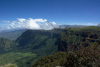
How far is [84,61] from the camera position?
18.2 ft

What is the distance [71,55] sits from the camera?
6.71 meters

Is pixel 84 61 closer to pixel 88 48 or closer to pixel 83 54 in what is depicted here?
pixel 83 54

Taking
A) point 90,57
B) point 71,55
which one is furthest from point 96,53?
point 71,55

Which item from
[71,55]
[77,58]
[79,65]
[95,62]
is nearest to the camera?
[95,62]

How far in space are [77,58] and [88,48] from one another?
97 centimetres

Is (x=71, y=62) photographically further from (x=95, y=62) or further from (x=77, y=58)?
(x=95, y=62)

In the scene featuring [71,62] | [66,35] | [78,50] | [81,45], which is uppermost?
[66,35]

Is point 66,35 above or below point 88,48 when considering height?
above

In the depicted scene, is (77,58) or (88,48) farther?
(77,58)

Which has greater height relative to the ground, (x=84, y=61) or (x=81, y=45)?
(x=81, y=45)

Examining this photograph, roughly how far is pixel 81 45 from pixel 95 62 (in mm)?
1185

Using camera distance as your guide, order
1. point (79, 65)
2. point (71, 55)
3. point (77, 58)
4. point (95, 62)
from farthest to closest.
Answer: point (71, 55)
point (77, 58)
point (79, 65)
point (95, 62)

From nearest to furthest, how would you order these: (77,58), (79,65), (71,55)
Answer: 1. (79,65)
2. (77,58)
3. (71,55)

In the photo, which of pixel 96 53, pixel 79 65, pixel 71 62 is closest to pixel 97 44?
pixel 96 53
